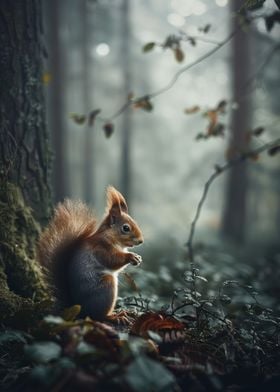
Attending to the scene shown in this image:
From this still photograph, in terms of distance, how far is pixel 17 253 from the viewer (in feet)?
9.66

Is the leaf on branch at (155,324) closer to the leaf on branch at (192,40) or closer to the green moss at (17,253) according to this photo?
the green moss at (17,253)

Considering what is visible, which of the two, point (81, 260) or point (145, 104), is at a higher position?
point (145, 104)

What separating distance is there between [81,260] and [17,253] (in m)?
0.57

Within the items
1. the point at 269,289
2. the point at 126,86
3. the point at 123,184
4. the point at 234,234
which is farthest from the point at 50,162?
the point at 126,86

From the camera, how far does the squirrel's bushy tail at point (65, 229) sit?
8.52 ft

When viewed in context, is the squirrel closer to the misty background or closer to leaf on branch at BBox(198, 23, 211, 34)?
leaf on branch at BBox(198, 23, 211, 34)

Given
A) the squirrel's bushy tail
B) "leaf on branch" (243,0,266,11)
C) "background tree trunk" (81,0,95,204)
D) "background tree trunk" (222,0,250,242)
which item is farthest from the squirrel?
"background tree trunk" (81,0,95,204)

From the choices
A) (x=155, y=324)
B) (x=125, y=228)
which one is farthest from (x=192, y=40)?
(x=155, y=324)

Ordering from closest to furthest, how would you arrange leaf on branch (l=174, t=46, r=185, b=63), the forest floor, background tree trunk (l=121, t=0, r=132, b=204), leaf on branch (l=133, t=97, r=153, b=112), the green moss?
the forest floor < the green moss < leaf on branch (l=133, t=97, r=153, b=112) < leaf on branch (l=174, t=46, r=185, b=63) < background tree trunk (l=121, t=0, r=132, b=204)

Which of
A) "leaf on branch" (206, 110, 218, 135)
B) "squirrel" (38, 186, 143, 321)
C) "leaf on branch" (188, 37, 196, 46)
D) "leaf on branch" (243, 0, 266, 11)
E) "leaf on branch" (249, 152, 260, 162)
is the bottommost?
"squirrel" (38, 186, 143, 321)

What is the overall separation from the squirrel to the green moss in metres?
0.34

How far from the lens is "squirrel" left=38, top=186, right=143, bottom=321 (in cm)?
256

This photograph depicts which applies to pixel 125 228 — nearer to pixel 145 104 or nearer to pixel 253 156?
pixel 145 104

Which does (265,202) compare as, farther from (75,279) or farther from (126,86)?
(75,279)
